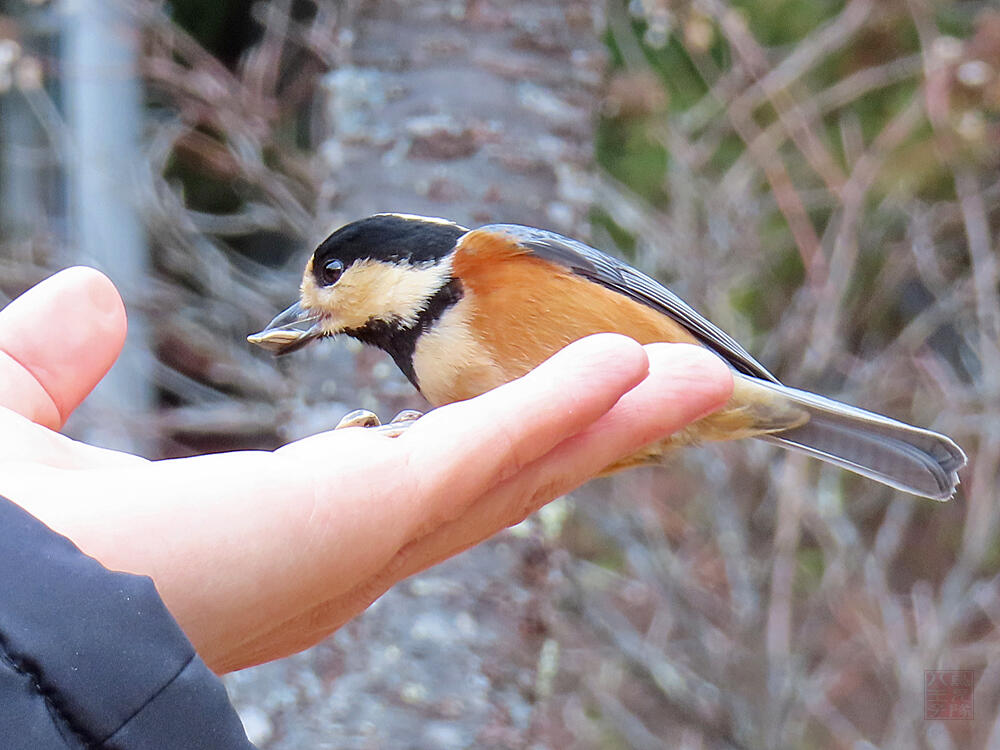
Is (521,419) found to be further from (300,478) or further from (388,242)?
(388,242)

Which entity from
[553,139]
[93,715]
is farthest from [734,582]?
[93,715]

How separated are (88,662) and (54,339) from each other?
0.76 metres

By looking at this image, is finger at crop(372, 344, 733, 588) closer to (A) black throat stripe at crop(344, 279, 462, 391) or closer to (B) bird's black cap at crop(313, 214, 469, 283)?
(A) black throat stripe at crop(344, 279, 462, 391)

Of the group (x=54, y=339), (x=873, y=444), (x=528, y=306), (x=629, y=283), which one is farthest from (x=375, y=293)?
(x=873, y=444)

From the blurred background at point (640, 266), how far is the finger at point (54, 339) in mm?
837

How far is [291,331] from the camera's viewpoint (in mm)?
1929

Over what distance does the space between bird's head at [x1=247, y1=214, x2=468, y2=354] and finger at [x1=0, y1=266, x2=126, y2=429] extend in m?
0.39

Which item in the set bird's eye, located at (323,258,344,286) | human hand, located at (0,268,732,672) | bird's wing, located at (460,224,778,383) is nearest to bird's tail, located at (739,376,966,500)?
bird's wing, located at (460,224,778,383)

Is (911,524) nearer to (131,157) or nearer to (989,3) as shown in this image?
(989,3)

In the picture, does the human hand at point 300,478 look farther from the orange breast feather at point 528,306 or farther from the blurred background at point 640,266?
the blurred background at point 640,266

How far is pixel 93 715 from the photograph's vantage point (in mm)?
808

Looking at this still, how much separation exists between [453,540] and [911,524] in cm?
379

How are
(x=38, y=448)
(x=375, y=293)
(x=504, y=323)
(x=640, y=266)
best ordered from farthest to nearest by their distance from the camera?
(x=640, y=266), (x=375, y=293), (x=504, y=323), (x=38, y=448)

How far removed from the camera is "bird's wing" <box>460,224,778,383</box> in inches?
75.7
